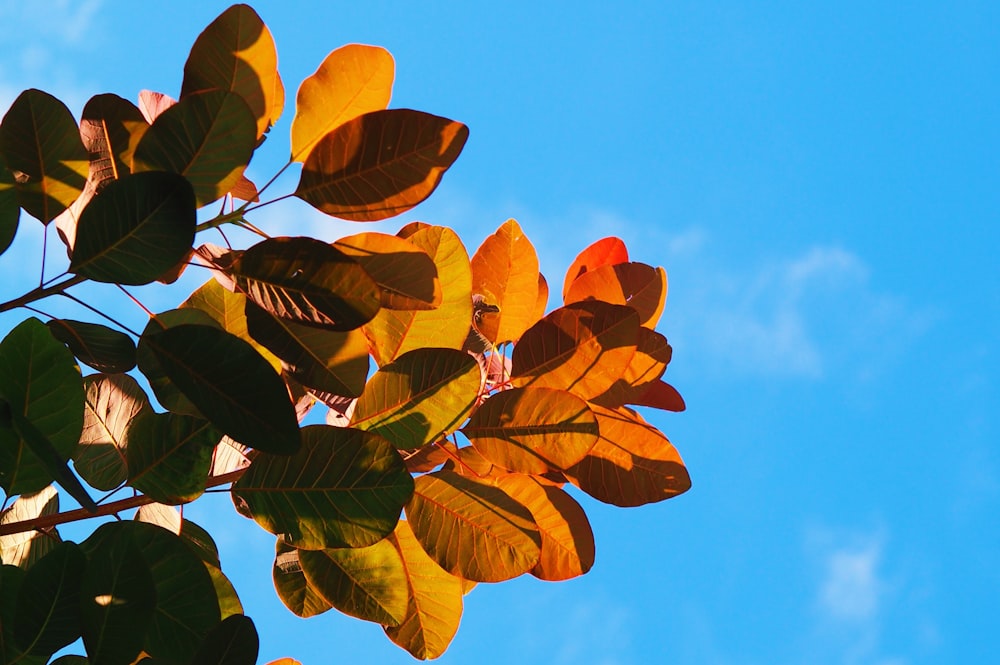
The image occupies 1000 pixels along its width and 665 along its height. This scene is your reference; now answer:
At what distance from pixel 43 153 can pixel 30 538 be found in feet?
1.69

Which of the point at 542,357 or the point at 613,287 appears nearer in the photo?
the point at 542,357

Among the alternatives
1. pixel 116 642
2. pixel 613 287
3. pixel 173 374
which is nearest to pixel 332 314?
pixel 173 374

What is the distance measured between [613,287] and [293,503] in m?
0.59

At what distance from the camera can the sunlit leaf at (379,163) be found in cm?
102

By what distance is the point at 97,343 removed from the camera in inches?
42.1

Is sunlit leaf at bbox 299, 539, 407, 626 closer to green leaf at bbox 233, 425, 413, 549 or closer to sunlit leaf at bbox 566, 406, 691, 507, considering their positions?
green leaf at bbox 233, 425, 413, 549

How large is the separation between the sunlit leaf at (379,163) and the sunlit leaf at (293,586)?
1.55 ft

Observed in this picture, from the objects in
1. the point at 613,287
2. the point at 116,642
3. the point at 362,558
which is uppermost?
the point at 613,287

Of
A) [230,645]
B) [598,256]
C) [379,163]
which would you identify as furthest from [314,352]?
[598,256]

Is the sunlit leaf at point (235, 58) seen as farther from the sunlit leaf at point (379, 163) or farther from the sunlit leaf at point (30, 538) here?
the sunlit leaf at point (30, 538)

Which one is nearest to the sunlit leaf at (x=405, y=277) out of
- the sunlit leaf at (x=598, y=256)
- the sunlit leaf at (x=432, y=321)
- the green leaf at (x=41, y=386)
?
the sunlit leaf at (x=432, y=321)

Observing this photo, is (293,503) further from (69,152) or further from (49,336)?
(69,152)

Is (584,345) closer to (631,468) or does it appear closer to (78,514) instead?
(631,468)

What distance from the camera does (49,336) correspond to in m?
1.02
